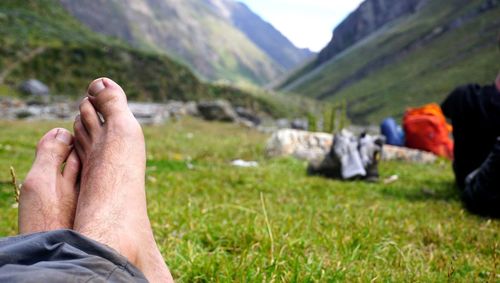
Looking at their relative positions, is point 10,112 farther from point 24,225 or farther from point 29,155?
point 24,225

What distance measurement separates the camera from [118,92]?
286cm

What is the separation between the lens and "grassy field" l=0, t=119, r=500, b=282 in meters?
2.42

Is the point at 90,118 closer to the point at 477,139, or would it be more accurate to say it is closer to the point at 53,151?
the point at 53,151

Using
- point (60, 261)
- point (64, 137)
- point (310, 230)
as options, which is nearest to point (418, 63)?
point (310, 230)

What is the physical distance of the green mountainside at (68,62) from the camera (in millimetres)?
42656

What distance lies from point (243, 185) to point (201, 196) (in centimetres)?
103

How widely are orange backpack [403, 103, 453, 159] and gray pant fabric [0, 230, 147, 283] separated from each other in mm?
9485

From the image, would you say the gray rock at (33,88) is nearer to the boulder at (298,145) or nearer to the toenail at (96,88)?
the boulder at (298,145)

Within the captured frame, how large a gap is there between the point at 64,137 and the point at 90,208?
3.59ft

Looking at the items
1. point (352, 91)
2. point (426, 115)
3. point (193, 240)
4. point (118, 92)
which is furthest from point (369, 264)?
point (352, 91)

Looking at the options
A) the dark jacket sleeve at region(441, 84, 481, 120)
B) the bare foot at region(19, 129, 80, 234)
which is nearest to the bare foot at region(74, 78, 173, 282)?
the bare foot at region(19, 129, 80, 234)

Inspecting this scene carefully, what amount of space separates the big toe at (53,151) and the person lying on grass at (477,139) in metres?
3.57

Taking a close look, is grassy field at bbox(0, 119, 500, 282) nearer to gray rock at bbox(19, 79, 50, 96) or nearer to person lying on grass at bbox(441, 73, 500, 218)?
person lying on grass at bbox(441, 73, 500, 218)

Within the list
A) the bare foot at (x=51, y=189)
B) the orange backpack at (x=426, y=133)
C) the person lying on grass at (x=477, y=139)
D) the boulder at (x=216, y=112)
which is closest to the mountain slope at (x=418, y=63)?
the boulder at (x=216, y=112)
